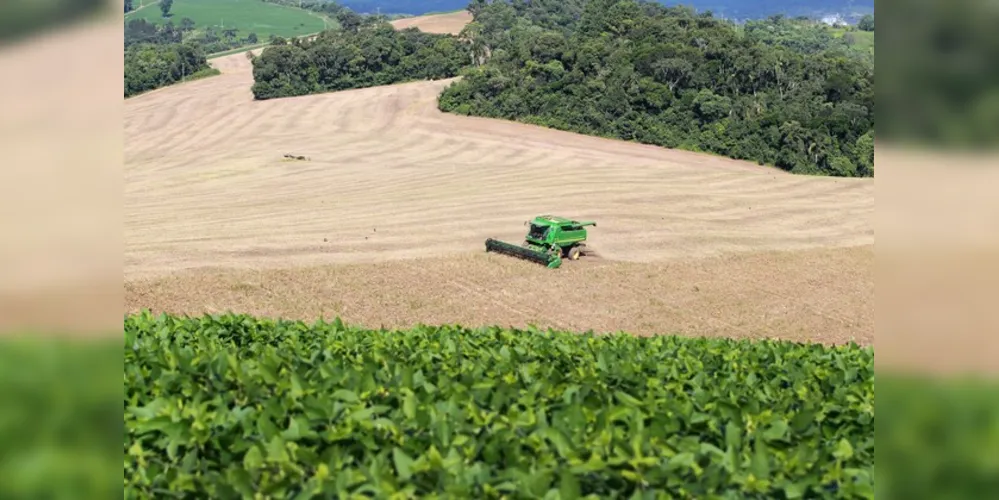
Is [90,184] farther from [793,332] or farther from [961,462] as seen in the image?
[793,332]

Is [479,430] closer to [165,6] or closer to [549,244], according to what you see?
[549,244]

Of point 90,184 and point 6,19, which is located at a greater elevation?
point 6,19

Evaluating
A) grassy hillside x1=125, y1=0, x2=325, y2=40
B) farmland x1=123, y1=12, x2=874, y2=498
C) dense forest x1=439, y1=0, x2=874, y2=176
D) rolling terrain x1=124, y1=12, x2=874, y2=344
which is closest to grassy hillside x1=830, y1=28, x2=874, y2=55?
dense forest x1=439, y1=0, x2=874, y2=176

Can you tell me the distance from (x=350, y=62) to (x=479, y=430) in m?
75.8

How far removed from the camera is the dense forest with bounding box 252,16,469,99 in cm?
7462

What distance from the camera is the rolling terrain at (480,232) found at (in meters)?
21.7

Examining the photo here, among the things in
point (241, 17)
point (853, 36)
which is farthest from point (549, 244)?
point (241, 17)

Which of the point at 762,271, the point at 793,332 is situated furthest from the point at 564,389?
the point at 762,271

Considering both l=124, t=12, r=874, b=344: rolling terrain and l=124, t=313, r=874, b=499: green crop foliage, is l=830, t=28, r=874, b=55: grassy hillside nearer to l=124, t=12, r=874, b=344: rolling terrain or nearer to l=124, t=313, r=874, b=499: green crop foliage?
l=124, t=12, r=874, b=344: rolling terrain

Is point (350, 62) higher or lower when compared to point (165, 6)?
lower

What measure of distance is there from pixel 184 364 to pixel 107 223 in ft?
8.51

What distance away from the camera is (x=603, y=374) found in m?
5.52

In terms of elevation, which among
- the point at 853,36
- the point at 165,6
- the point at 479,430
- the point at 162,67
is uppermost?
the point at 165,6

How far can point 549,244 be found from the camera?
87.6 ft
